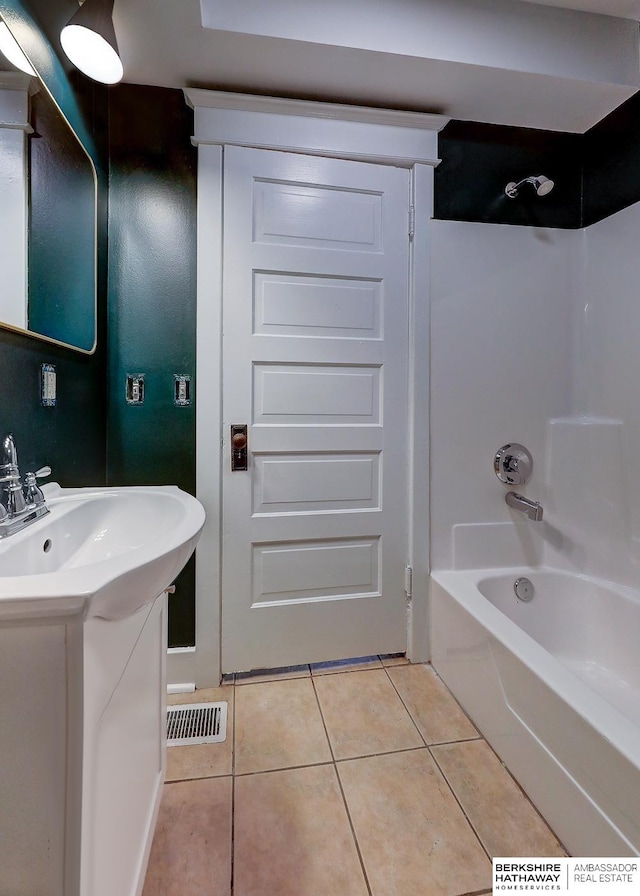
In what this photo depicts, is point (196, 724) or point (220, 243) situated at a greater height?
point (220, 243)

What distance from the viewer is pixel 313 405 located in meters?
1.70

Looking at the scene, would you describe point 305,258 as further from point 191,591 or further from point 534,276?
point 191,591

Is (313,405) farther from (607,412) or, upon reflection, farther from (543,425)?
(607,412)

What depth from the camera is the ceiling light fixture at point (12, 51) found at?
0.92 metres

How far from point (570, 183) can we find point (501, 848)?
2.49 metres

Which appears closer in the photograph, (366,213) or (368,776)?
(368,776)

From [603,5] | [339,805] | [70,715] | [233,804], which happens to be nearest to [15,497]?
[70,715]

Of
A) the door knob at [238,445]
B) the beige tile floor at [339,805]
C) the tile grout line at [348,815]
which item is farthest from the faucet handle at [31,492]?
the tile grout line at [348,815]

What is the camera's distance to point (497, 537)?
185 centimetres

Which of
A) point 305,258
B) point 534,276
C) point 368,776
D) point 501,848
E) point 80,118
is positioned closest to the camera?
point 501,848

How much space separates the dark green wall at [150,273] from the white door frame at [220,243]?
0.23ft

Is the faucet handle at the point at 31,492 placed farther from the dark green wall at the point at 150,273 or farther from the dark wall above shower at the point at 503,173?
the dark wall above shower at the point at 503,173

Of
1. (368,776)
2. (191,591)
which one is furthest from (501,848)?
(191,591)

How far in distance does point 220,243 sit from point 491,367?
125 centimetres
